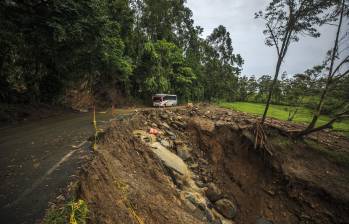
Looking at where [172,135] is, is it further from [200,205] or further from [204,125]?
[200,205]

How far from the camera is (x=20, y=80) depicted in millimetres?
10641

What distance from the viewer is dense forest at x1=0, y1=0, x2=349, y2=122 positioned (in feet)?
31.0

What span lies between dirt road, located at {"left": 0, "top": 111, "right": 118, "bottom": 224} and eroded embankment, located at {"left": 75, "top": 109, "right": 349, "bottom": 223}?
68cm

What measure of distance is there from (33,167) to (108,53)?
1300 cm

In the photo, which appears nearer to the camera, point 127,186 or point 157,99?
point 127,186

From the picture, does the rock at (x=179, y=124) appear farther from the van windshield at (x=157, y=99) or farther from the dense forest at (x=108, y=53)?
the van windshield at (x=157, y=99)

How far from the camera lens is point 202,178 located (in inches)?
419

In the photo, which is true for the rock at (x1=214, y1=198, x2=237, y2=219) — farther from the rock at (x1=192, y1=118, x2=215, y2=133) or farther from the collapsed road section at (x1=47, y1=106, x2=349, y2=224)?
the rock at (x1=192, y1=118, x2=215, y2=133)

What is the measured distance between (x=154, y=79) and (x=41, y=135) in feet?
69.2

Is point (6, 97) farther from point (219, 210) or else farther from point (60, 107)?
point (219, 210)

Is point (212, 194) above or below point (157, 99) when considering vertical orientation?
below

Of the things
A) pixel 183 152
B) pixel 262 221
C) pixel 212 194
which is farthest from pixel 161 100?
pixel 262 221

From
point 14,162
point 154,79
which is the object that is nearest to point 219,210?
point 14,162

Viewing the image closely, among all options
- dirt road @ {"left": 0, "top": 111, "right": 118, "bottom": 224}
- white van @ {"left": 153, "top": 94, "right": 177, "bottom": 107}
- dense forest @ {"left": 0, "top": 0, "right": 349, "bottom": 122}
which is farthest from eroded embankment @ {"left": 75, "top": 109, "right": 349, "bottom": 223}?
white van @ {"left": 153, "top": 94, "right": 177, "bottom": 107}
